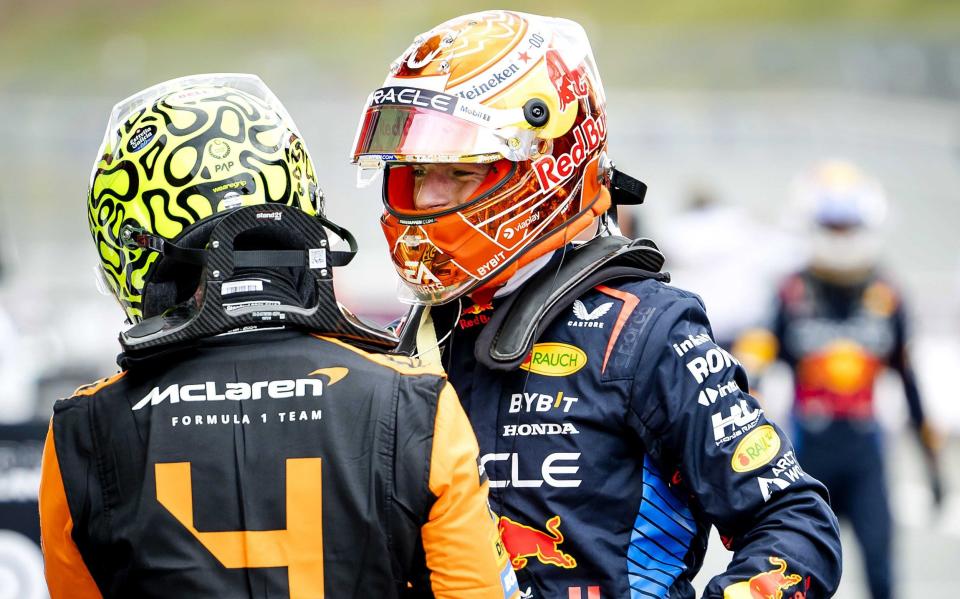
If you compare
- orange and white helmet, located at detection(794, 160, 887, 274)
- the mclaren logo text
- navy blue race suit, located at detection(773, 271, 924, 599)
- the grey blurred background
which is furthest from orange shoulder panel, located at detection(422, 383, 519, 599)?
the grey blurred background

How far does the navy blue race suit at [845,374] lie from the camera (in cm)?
683

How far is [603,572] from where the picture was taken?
2637 mm

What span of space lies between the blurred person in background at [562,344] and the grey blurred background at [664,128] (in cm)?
479

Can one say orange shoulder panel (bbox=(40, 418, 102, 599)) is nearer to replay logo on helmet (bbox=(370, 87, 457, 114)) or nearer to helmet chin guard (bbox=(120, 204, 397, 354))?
helmet chin guard (bbox=(120, 204, 397, 354))

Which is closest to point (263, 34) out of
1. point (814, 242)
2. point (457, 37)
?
point (814, 242)

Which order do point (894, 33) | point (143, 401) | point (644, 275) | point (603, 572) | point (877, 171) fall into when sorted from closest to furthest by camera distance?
point (143, 401) < point (603, 572) < point (644, 275) < point (877, 171) < point (894, 33)

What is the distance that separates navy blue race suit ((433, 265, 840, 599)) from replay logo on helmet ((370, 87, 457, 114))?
0.52m

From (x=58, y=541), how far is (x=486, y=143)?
1.16 meters

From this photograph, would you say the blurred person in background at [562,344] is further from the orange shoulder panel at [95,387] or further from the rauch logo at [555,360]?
the orange shoulder panel at [95,387]

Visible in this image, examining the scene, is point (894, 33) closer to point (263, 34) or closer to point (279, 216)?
point (263, 34)

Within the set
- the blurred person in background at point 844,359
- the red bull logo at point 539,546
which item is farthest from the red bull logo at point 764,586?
the blurred person in background at point 844,359

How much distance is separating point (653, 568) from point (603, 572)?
0.12 metres

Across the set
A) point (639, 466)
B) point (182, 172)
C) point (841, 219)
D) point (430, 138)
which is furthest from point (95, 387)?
point (841, 219)

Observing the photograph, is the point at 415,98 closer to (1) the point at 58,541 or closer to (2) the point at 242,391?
(2) the point at 242,391
